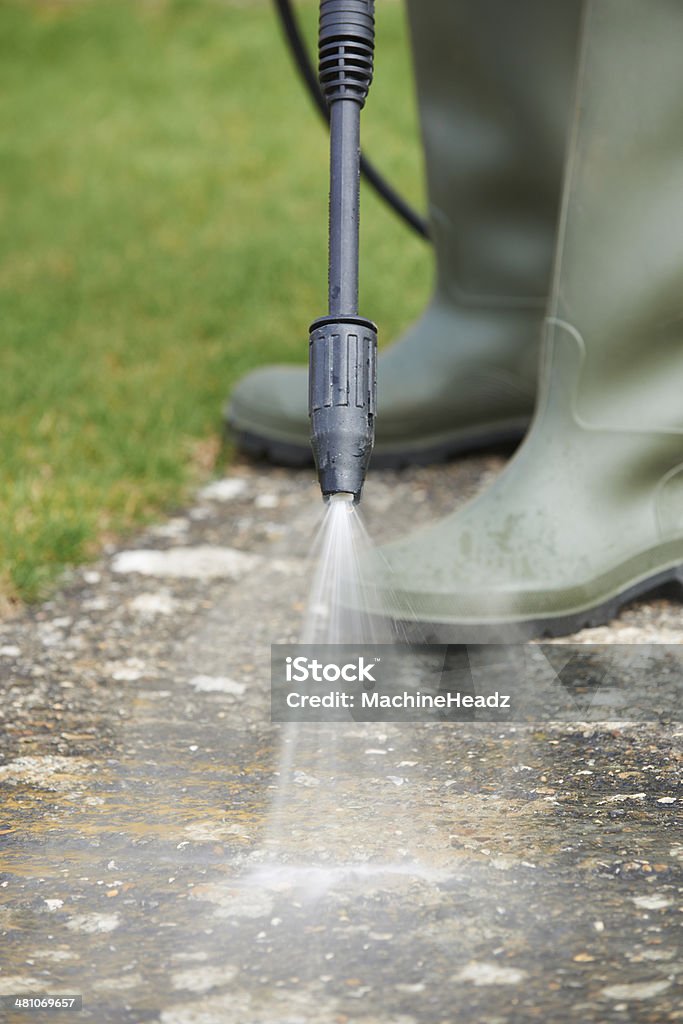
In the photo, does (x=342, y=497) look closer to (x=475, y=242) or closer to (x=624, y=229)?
(x=624, y=229)

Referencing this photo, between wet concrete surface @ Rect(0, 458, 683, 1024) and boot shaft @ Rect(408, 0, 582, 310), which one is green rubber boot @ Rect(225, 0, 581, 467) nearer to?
boot shaft @ Rect(408, 0, 582, 310)

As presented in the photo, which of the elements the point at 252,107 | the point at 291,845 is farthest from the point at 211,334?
the point at 252,107

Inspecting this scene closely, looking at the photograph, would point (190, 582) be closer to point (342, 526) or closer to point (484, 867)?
point (342, 526)

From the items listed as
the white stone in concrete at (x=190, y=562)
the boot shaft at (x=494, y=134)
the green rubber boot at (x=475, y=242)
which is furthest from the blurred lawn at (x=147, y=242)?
the boot shaft at (x=494, y=134)

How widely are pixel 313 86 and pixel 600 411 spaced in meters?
0.85

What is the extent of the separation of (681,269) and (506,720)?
483 mm

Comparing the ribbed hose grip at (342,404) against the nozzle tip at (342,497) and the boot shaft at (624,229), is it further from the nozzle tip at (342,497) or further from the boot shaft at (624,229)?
the boot shaft at (624,229)

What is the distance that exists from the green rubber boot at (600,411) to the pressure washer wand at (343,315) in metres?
0.31

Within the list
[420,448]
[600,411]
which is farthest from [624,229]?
[420,448]

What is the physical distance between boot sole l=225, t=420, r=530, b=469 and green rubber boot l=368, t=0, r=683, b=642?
1.58ft

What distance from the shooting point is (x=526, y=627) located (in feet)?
3.74

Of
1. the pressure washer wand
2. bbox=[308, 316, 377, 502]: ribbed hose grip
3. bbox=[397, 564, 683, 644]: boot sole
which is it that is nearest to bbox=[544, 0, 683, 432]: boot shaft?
bbox=[397, 564, 683, 644]: boot sole

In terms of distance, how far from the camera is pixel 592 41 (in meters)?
1.11

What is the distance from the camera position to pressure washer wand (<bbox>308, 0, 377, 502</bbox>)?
0.84 m
